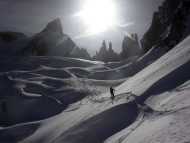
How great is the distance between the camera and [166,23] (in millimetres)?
115562

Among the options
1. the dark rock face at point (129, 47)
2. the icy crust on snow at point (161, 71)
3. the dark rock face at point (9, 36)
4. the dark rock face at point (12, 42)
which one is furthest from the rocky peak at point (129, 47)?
the icy crust on snow at point (161, 71)

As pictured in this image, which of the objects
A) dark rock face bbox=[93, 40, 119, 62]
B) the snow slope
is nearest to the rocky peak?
dark rock face bbox=[93, 40, 119, 62]

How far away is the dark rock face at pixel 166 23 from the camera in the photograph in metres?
81.9

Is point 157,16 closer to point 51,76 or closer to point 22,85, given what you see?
point 51,76

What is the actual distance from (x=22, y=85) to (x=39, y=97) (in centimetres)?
1313

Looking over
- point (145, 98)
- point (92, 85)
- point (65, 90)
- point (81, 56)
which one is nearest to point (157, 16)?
point (81, 56)

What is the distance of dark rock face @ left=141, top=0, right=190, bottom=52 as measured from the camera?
81.9 metres

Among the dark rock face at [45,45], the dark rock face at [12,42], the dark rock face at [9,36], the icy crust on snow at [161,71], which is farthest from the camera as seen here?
the dark rock face at [9,36]

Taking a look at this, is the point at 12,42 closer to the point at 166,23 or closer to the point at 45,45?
the point at 45,45

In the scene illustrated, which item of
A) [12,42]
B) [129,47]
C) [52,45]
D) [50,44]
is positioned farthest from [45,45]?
[129,47]

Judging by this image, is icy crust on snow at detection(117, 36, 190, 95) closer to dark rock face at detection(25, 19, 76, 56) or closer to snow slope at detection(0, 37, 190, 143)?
snow slope at detection(0, 37, 190, 143)

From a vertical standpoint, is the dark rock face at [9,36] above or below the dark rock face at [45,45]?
above

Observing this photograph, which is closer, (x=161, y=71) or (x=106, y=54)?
(x=161, y=71)

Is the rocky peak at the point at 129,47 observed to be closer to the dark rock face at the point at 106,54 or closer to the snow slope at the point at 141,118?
the dark rock face at the point at 106,54
